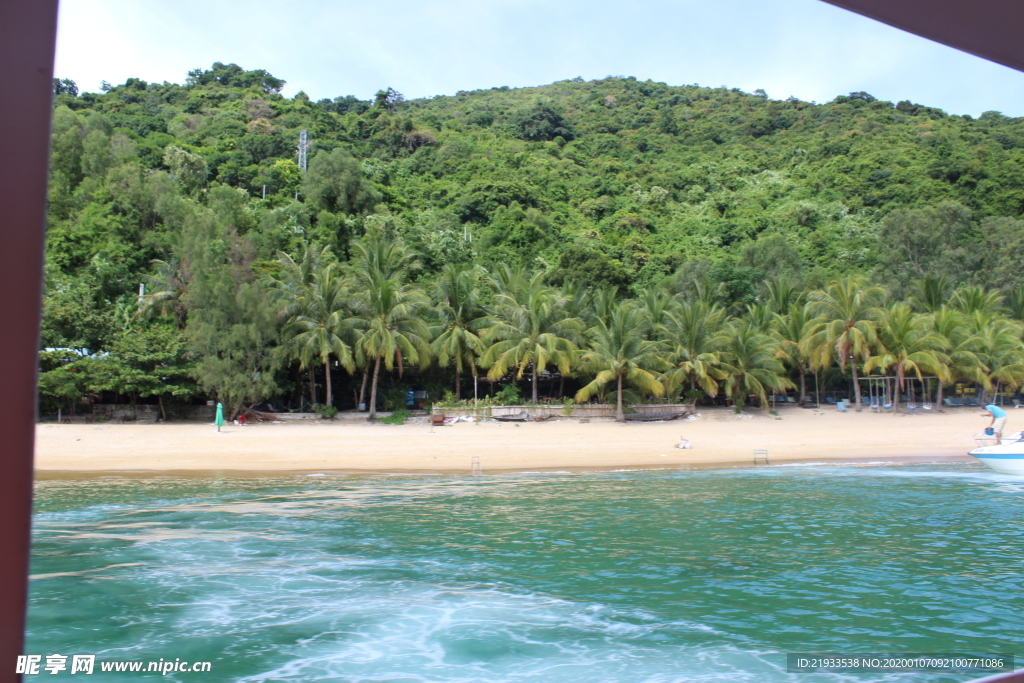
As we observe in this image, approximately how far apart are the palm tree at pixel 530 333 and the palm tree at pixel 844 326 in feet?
35.7

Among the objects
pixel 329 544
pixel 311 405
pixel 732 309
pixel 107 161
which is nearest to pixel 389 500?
pixel 329 544

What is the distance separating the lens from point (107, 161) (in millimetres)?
34375

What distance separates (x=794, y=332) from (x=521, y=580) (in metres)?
26.0

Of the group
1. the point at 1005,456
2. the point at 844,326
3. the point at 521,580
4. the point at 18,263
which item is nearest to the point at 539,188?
the point at 844,326

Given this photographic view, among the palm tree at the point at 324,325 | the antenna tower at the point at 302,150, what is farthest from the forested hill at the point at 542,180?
the palm tree at the point at 324,325

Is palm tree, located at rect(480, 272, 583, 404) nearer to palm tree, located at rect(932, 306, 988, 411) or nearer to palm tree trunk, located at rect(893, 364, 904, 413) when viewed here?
palm tree trunk, located at rect(893, 364, 904, 413)

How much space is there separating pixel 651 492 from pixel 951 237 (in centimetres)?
4200

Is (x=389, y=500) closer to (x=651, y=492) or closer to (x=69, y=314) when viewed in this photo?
(x=651, y=492)

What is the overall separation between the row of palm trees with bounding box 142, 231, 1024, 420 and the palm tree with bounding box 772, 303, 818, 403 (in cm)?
6

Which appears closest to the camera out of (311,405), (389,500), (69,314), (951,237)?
(389,500)

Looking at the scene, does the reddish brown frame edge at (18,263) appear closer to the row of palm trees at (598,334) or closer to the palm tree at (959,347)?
the row of palm trees at (598,334)

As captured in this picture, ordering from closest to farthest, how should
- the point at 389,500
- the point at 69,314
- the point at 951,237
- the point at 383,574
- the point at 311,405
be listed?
the point at 383,574 → the point at 389,500 → the point at 69,314 → the point at 311,405 → the point at 951,237

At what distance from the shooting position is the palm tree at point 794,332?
29.7 metres

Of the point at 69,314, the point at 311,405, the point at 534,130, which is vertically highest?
the point at 534,130
